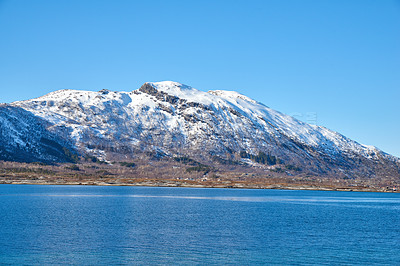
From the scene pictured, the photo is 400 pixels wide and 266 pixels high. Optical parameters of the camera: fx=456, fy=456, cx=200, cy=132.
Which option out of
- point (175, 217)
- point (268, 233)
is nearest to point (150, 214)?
point (175, 217)

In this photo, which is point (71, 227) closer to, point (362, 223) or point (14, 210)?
point (14, 210)

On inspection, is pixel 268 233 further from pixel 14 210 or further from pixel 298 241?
pixel 14 210

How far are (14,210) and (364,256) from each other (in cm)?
8587

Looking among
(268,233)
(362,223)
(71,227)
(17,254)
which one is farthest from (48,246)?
(362,223)

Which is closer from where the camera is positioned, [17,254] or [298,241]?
[17,254]

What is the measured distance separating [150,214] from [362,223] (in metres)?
51.1

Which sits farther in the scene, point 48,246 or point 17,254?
point 48,246

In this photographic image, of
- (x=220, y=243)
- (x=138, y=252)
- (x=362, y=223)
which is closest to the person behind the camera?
(x=138, y=252)

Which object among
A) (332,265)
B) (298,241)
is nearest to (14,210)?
(298,241)

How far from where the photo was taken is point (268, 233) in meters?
84.9

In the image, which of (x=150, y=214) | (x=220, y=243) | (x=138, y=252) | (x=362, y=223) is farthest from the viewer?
(x=150, y=214)

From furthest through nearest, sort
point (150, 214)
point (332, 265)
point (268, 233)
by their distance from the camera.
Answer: point (150, 214) < point (268, 233) < point (332, 265)

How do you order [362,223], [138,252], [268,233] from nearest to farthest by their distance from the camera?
1. [138,252]
2. [268,233]
3. [362,223]

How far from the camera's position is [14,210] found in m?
115
